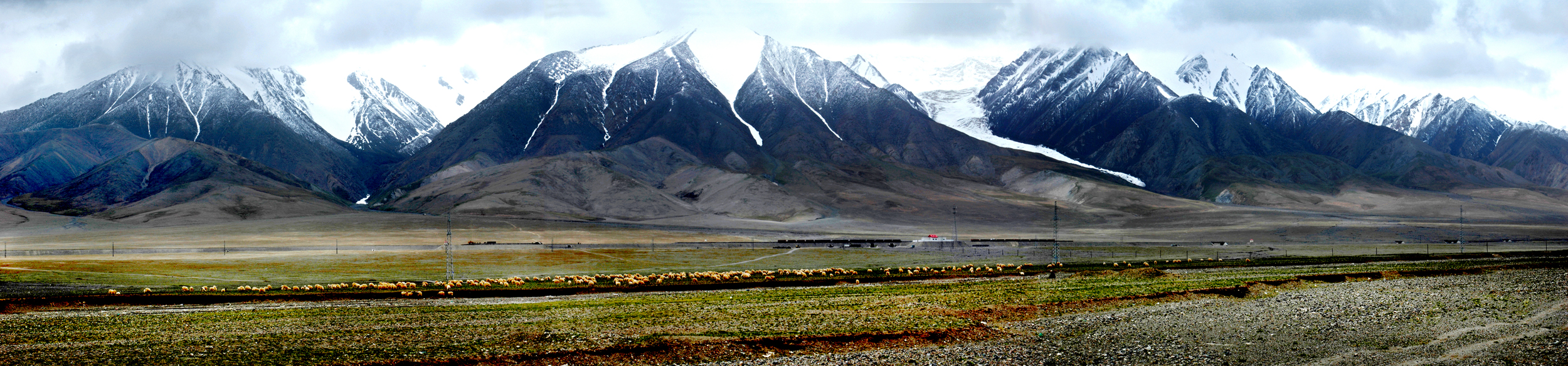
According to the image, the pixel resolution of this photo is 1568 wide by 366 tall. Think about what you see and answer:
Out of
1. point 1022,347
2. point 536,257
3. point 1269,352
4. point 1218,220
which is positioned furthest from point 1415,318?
point 1218,220

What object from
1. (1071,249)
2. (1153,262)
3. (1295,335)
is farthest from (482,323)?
(1071,249)

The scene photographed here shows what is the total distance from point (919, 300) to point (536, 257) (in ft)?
173

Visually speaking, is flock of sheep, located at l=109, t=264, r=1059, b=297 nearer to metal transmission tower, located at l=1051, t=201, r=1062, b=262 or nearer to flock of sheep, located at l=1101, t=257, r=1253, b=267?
metal transmission tower, located at l=1051, t=201, r=1062, b=262

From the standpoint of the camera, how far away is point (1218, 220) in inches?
7200

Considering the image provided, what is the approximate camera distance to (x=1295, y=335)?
99.4 ft

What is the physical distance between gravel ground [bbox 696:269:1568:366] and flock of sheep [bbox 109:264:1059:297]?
25.8m

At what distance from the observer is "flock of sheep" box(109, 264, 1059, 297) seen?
52.6 meters

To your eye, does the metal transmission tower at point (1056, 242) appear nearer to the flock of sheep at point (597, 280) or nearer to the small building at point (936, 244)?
the flock of sheep at point (597, 280)

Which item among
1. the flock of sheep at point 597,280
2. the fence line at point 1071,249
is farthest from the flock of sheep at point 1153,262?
the flock of sheep at point 597,280

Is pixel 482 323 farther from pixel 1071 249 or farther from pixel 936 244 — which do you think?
pixel 936 244

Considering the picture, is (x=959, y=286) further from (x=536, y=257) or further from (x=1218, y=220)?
(x=1218, y=220)

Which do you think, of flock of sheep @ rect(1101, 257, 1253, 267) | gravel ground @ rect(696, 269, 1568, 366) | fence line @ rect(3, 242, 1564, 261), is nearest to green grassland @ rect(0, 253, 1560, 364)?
gravel ground @ rect(696, 269, 1568, 366)

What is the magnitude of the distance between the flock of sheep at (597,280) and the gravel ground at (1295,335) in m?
25.8

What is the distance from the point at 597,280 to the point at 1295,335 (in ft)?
124
